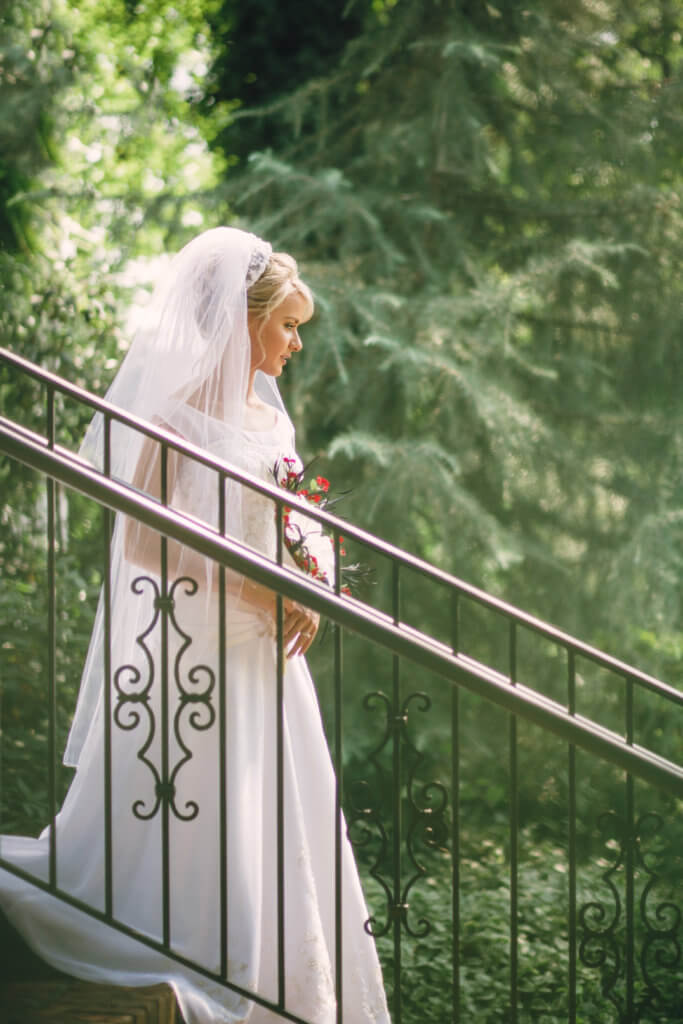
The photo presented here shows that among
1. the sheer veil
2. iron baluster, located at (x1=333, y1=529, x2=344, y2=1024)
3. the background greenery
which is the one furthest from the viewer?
the background greenery

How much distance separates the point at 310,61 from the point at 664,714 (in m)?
4.48

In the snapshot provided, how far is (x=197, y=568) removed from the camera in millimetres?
2398

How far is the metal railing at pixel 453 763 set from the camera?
6.60 ft

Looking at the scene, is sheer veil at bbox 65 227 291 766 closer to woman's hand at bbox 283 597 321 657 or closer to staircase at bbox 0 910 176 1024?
woman's hand at bbox 283 597 321 657

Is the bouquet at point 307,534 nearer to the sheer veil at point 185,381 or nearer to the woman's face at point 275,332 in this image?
the sheer veil at point 185,381

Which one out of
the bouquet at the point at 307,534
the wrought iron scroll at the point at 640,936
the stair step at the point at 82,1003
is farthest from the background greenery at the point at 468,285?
the stair step at the point at 82,1003

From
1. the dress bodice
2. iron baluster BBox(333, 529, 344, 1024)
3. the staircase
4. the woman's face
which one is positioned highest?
the woman's face

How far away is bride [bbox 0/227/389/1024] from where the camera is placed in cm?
220

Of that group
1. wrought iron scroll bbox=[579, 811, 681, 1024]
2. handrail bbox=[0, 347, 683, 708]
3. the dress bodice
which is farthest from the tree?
handrail bbox=[0, 347, 683, 708]

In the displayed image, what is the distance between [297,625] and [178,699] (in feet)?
1.16

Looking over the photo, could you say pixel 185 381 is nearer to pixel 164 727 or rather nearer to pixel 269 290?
Result: pixel 269 290

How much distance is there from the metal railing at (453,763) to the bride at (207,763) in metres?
0.08

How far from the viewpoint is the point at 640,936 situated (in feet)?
14.6

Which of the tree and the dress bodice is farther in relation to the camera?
the tree
